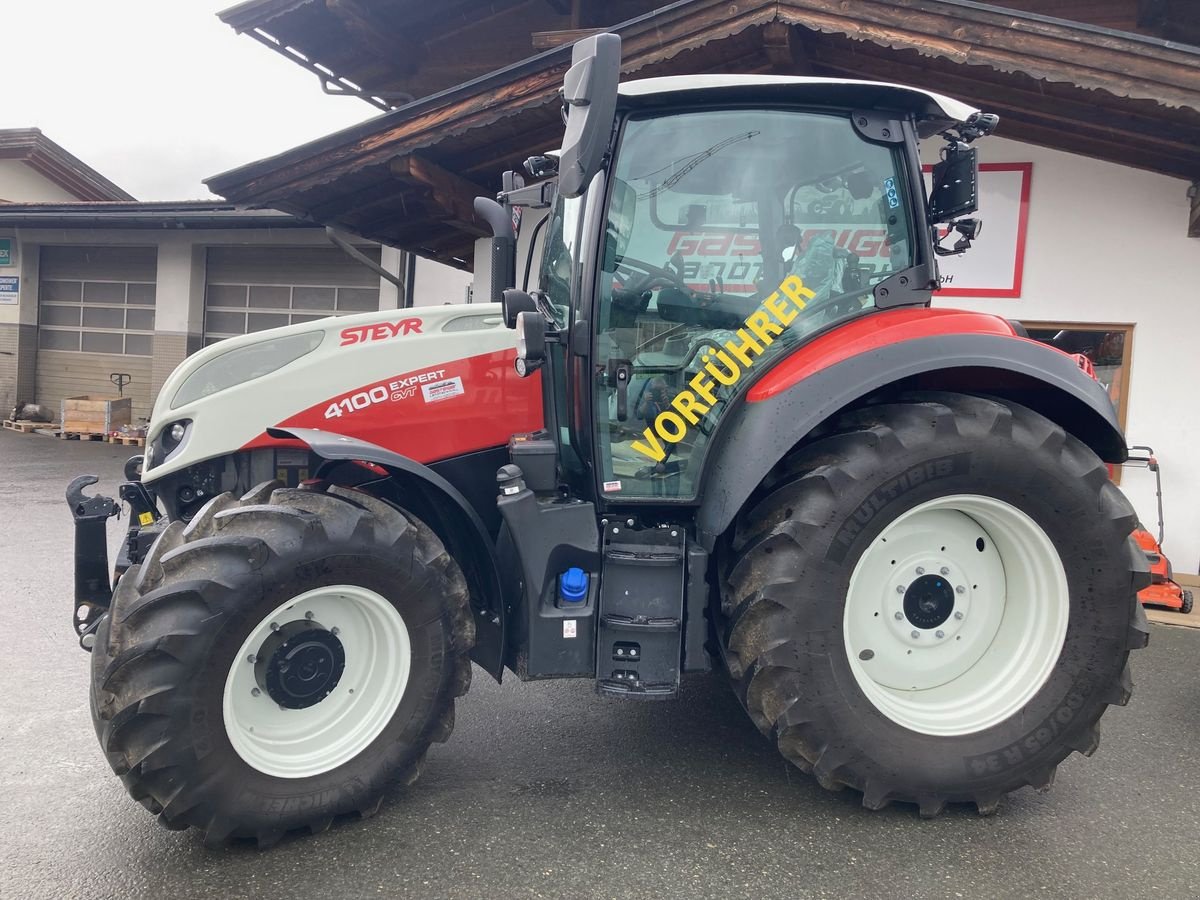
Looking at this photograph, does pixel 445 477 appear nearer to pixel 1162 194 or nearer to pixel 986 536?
pixel 986 536

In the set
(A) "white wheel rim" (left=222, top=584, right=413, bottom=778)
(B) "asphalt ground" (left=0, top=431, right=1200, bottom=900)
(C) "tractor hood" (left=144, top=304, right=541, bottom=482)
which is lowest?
(B) "asphalt ground" (left=0, top=431, right=1200, bottom=900)

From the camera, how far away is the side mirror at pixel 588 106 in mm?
2184

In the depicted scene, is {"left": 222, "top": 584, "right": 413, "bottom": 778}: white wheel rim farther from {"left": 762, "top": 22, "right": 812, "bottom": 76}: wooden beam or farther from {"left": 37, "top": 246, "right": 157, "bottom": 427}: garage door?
{"left": 37, "top": 246, "right": 157, "bottom": 427}: garage door

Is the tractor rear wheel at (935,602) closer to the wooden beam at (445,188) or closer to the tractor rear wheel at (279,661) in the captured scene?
the tractor rear wheel at (279,661)

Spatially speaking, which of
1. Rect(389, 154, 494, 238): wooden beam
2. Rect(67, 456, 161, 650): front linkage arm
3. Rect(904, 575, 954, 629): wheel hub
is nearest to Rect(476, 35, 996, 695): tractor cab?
Rect(904, 575, 954, 629): wheel hub

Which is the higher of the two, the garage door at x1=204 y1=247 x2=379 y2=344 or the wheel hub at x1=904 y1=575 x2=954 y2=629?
the garage door at x1=204 y1=247 x2=379 y2=344

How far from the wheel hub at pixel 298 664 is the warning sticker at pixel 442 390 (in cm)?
89

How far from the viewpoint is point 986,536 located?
9.26ft

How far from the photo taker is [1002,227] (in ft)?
20.7

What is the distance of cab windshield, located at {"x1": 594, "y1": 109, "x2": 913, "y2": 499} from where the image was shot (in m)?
2.72

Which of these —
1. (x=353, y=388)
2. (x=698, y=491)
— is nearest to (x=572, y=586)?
(x=698, y=491)

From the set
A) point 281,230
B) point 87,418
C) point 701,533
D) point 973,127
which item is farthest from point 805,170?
point 87,418

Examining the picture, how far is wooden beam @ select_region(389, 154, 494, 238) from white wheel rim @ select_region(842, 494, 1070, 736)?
193 inches

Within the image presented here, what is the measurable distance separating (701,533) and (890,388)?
83 cm
